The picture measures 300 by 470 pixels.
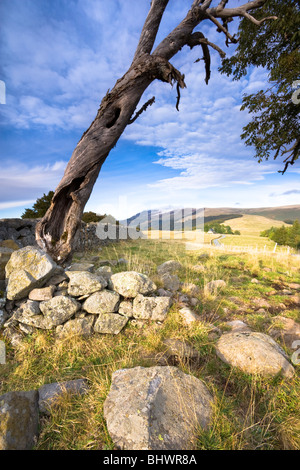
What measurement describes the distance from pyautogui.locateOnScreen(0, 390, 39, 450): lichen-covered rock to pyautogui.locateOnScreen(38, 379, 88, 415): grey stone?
5.7 inches

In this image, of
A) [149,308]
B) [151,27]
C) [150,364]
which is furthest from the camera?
[151,27]

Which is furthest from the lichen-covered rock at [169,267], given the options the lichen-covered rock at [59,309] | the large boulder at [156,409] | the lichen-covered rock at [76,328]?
the large boulder at [156,409]

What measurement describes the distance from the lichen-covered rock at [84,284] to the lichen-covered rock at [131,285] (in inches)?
11.9

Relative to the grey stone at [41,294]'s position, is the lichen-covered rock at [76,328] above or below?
below

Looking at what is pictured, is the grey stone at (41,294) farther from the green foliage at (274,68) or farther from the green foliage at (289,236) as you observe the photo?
the green foliage at (289,236)

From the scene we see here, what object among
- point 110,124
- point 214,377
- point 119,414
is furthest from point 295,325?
point 110,124

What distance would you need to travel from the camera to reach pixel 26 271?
12.8ft

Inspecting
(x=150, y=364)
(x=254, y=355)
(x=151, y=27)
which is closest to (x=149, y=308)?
(x=150, y=364)

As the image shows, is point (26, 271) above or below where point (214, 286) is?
above

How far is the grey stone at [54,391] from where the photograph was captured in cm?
230

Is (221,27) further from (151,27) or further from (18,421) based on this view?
(18,421)

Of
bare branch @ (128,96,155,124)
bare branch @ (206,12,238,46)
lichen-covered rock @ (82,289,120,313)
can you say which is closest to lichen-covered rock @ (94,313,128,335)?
lichen-covered rock @ (82,289,120,313)

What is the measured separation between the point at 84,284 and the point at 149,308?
1.44m

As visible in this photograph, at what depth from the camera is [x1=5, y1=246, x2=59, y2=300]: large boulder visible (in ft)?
12.5
